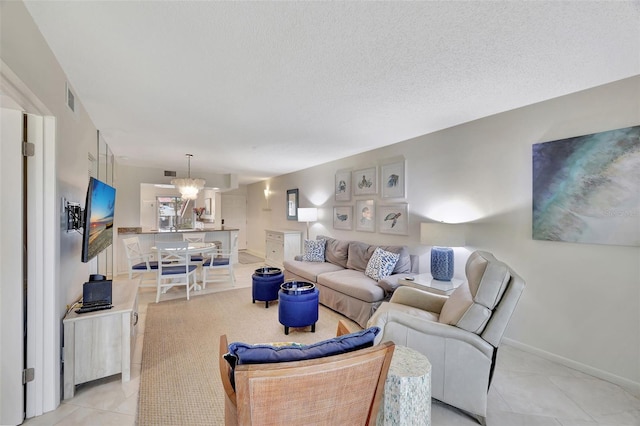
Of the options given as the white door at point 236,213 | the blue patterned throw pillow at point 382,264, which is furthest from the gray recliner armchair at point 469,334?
the white door at point 236,213

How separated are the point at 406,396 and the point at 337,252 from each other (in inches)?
126

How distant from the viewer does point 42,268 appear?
1767 mm

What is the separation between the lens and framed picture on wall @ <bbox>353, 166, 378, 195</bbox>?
4441mm

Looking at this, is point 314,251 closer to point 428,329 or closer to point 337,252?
point 337,252

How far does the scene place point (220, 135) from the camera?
372 centimetres

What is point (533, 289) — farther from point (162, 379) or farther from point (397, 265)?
point (162, 379)

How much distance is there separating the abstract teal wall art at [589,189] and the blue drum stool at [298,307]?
93.5 inches

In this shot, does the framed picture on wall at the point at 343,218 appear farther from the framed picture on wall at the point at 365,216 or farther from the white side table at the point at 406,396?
the white side table at the point at 406,396

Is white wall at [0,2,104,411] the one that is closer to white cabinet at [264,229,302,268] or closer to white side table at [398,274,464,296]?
white side table at [398,274,464,296]

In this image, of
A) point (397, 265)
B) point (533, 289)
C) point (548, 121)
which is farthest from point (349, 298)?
point (548, 121)

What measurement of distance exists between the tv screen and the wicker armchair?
2.01 meters

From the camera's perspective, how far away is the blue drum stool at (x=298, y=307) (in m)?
2.97

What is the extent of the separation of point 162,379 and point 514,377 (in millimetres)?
2941

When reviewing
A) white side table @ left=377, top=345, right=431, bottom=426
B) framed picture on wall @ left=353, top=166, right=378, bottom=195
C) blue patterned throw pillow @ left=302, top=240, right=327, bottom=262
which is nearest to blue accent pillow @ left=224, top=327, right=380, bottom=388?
white side table @ left=377, top=345, right=431, bottom=426
